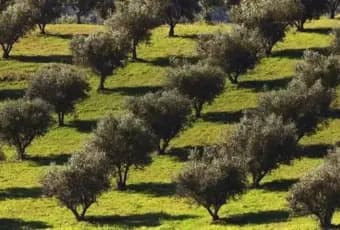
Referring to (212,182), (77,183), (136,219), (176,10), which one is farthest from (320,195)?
(176,10)

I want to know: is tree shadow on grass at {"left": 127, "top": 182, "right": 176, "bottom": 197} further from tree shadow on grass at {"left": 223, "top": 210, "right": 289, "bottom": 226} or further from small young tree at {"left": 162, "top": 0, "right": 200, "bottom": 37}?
small young tree at {"left": 162, "top": 0, "right": 200, "bottom": 37}

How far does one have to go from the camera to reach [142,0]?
12850 centimetres

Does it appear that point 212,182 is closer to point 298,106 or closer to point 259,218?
point 259,218

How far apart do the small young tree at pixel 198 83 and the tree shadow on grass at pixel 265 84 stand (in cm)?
743

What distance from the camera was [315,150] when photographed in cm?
8088

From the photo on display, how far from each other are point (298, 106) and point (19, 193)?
113 feet

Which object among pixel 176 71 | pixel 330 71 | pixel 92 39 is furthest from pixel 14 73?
pixel 330 71

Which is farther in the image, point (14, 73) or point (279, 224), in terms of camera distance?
point (14, 73)

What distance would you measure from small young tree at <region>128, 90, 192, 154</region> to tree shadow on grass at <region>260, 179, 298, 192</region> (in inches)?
636

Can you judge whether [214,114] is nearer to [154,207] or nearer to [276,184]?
[276,184]

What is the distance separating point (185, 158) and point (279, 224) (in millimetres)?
24700

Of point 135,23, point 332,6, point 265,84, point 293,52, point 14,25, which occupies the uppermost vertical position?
point 332,6

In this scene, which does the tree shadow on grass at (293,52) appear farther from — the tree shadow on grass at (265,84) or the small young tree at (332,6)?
the small young tree at (332,6)

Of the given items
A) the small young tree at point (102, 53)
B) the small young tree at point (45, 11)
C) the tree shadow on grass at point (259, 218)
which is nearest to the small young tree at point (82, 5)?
the small young tree at point (45, 11)
